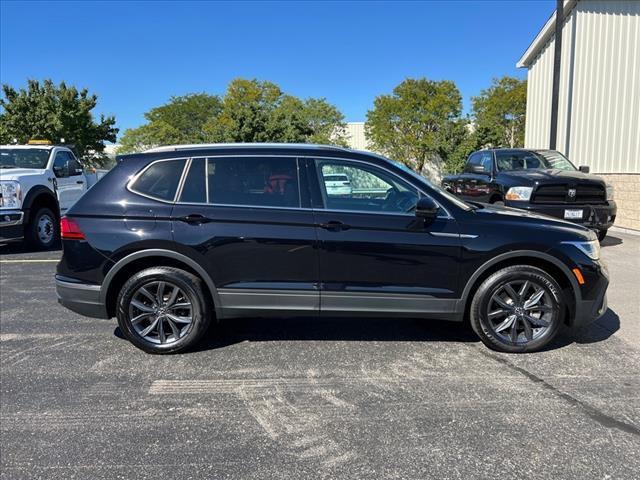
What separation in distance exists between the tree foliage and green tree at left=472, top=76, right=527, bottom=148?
12789 mm

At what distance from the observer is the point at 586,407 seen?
330cm

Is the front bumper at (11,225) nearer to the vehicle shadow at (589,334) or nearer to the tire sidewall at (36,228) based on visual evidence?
the tire sidewall at (36,228)

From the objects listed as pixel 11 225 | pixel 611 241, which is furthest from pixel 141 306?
pixel 611 241

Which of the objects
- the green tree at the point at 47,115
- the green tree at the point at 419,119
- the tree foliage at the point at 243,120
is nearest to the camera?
the green tree at the point at 47,115

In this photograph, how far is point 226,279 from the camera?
418cm

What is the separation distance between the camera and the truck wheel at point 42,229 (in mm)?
9598

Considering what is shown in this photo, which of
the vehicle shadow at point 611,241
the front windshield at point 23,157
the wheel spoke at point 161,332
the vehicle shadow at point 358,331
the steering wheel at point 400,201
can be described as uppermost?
the front windshield at point 23,157

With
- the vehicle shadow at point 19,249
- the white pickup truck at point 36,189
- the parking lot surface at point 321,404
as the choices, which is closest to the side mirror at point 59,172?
the white pickup truck at point 36,189

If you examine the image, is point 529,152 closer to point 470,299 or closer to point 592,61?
point 470,299

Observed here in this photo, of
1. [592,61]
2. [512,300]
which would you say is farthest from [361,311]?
[592,61]

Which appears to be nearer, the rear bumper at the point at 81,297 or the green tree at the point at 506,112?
the rear bumper at the point at 81,297

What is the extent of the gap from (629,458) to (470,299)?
1.71 m

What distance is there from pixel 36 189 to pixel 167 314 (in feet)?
22.6

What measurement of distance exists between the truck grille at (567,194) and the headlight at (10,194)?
894 cm
